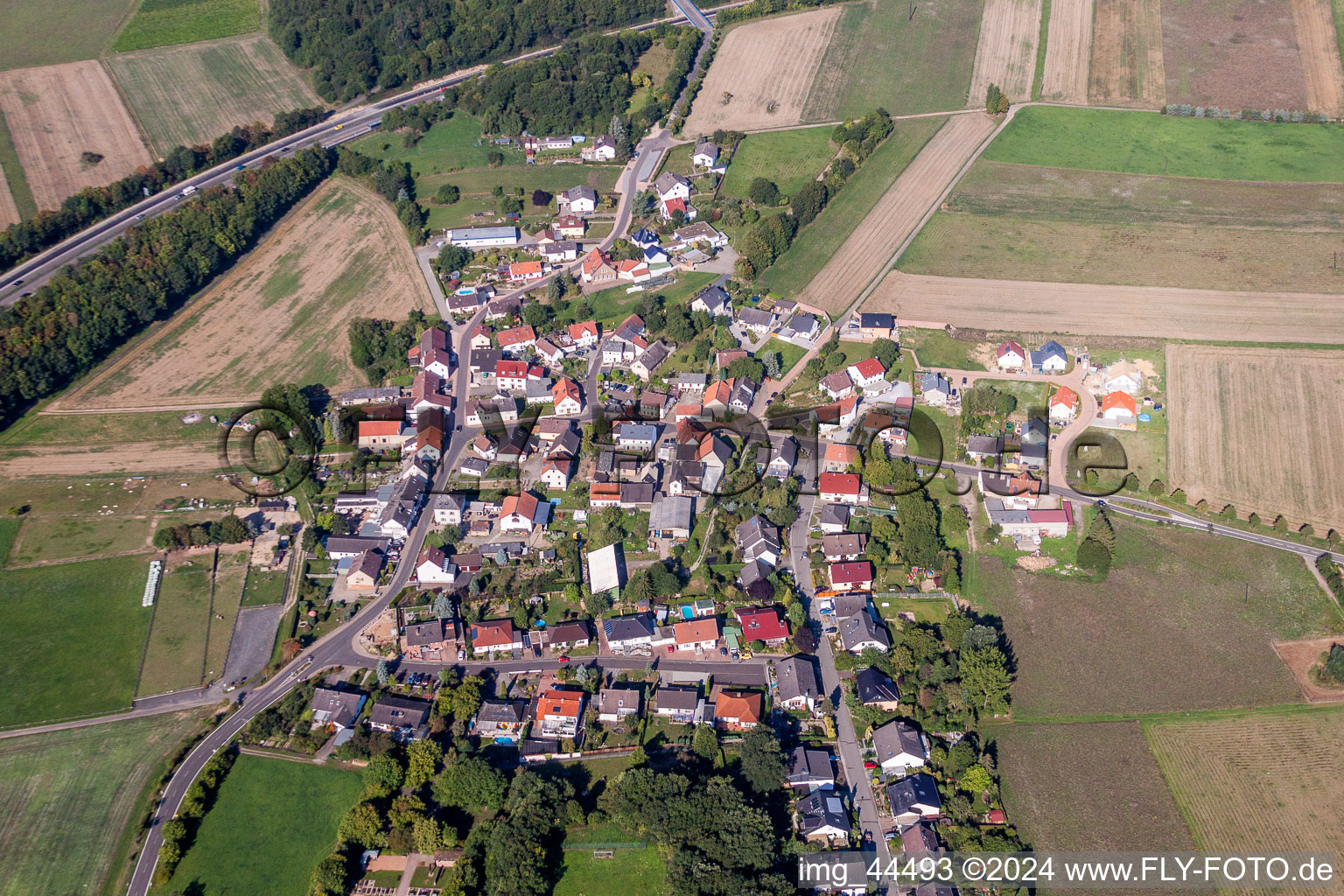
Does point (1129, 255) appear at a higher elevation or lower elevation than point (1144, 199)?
lower

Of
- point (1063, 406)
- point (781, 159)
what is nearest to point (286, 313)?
point (781, 159)

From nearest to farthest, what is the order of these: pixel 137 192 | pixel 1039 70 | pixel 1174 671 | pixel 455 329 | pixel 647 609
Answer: pixel 1174 671 < pixel 647 609 < pixel 455 329 < pixel 137 192 < pixel 1039 70

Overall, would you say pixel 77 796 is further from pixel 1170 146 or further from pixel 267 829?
pixel 1170 146

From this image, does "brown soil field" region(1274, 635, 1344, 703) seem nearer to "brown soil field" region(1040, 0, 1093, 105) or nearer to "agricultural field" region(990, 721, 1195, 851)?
"agricultural field" region(990, 721, 1195, 851)

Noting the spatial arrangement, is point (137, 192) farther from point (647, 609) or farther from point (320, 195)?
point (647, 609)

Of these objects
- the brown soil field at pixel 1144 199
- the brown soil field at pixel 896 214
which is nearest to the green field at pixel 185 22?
the brown soil field at pixel 896 214

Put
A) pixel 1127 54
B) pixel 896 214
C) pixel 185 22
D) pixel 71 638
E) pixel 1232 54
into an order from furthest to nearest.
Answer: pixel 185 22 → pixel 1127 54 → pixel 1232 54 → pixel 896 214 → pixel 71 638

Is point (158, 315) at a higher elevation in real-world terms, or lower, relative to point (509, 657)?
higher

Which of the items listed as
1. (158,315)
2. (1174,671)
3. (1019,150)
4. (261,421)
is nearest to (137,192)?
(158,315)
